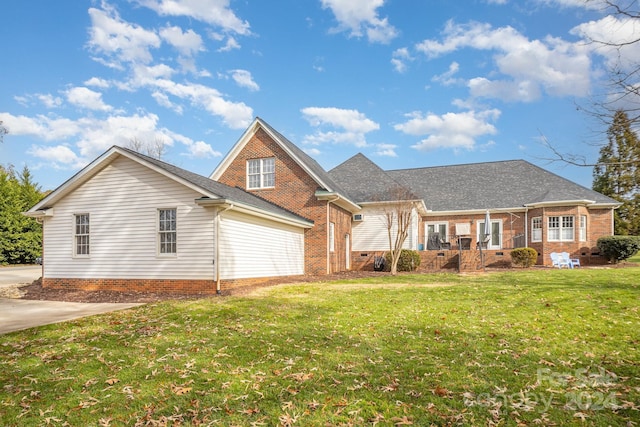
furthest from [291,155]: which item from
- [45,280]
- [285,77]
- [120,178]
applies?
[45,280]

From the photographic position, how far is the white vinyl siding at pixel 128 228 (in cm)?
1255

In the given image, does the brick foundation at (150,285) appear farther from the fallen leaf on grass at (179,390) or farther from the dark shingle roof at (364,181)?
the dark shingle roof at (364,181)

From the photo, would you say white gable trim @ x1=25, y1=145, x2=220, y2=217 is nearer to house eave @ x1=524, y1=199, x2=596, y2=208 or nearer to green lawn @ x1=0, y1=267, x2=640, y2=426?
green lawn @ x1=0, y1=267, x2=640, y2=426

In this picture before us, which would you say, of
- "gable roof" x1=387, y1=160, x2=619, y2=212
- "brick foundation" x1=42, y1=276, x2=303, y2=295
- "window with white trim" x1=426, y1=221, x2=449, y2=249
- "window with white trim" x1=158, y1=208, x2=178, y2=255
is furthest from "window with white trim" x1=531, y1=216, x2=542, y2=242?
"window with white trim" x1=158, y1=208, x2=178, y2=255

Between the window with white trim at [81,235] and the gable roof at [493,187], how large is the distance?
2161cm

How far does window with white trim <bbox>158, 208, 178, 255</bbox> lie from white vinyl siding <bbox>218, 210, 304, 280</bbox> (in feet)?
6.02

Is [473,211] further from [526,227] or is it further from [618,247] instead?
[618,247]

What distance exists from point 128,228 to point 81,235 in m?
2.35

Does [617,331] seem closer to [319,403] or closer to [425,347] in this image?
[425,347]

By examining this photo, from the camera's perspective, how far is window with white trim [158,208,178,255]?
12.9 metres

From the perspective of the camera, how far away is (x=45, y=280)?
1443 cm

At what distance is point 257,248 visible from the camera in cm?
1485

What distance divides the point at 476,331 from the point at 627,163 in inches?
142

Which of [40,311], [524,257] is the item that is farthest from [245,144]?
[524,257]
